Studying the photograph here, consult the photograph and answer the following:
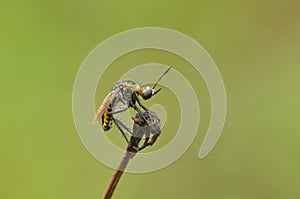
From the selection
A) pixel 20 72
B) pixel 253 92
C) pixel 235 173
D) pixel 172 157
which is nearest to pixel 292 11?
pixel 253 92

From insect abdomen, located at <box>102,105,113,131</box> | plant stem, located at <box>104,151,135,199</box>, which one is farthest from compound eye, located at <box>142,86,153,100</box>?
plant stem, located at <box>104,151,135,199</box>

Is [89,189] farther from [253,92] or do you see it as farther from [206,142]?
[206,142]

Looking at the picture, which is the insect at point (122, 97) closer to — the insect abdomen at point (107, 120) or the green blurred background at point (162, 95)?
the insect abdomen at point (107, 120)

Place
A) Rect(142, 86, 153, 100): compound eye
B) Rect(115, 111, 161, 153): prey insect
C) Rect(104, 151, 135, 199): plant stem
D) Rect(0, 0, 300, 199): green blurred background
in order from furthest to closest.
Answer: Rect(0, 0, 300, 199): green blurred background
Rect(142, 86, 153, 100): compound eye
Rect(115, 111, 161, 153): prey insect
Rect(104, 151, 135, 199): plant stem

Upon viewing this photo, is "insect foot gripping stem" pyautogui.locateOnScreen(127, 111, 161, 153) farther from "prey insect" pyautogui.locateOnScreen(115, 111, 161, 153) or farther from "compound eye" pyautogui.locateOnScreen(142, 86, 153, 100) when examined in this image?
"compound eye" pyautogui.locateOnScreen(142, 86, 153, 100)

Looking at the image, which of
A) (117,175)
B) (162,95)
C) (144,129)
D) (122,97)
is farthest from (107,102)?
(162,95)

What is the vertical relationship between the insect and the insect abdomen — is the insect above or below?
above

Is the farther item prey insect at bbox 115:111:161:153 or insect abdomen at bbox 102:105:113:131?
insect abdomen at bbox 102:105:113:131
